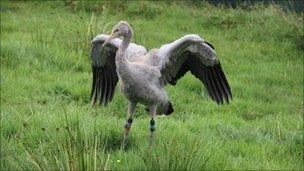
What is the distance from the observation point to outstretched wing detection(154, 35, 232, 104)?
5.42m

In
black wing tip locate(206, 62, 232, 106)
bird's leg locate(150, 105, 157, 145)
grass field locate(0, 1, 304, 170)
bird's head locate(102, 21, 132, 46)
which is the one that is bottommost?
grass field locate(0, 1, 304, 170)

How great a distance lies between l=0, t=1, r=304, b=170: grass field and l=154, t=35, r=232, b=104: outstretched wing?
479 mm

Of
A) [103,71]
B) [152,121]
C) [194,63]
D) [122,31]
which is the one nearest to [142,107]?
[103,71]

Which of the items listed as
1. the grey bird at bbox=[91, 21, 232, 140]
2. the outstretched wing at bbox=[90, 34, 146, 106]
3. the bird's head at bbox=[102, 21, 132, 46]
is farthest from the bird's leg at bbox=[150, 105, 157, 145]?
the bird's head at bbox=[102, 21, 132, 46]

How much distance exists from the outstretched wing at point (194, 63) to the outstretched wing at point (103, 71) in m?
0.36

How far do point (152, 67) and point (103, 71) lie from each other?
1084 mm

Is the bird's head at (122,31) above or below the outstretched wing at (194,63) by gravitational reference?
above

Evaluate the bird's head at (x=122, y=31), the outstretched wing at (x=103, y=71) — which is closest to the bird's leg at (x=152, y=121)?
the outstretched wing at (x=103, y=71)

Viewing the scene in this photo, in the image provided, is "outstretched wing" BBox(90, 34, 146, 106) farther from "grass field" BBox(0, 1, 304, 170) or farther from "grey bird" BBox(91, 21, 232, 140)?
"grass field" BBox(0, 1, 304, 170)

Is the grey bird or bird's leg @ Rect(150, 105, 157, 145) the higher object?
the grey bird

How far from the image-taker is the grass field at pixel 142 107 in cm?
468

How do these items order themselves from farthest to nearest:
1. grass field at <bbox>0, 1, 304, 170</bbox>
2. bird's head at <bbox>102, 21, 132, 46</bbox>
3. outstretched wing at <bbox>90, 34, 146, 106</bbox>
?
outstretched wing at <bbox>90, 34, 146, 106</bbox>, bird's head at <bbox>102, 21, 132, 46</bbox>, grass field at <bbox>0, 1, 304, 170</bbox>

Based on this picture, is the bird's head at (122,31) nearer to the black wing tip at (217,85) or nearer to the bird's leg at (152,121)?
the bird's leg at (152,121)

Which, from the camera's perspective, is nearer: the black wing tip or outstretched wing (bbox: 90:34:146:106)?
the black wing tip
